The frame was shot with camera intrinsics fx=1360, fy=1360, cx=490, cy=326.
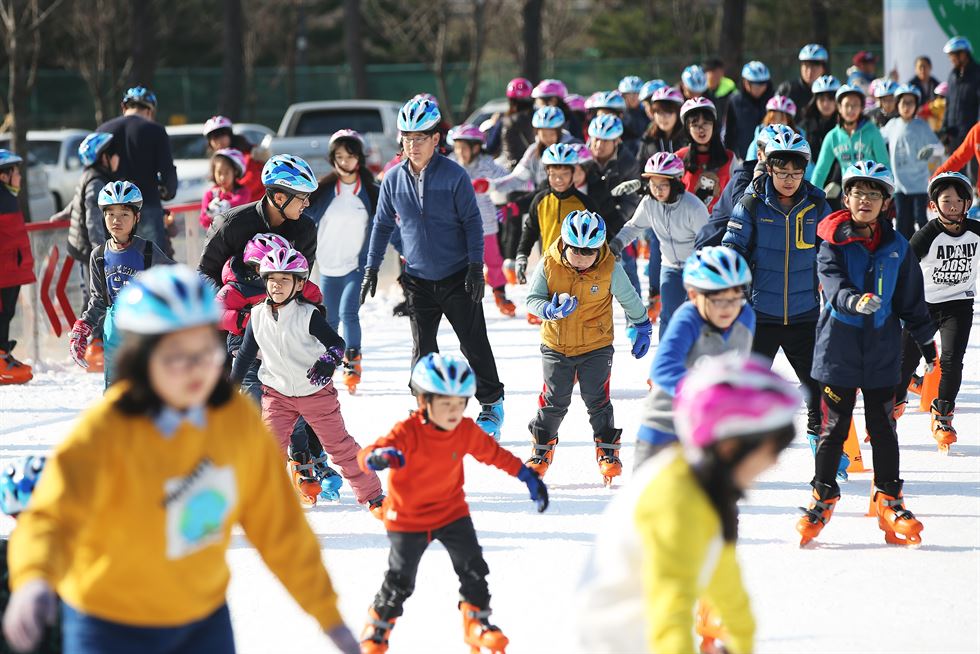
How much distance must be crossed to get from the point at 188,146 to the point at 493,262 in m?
13.0

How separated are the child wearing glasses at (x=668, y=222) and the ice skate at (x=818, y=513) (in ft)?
9.87

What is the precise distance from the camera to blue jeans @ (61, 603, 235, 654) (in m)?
3.18

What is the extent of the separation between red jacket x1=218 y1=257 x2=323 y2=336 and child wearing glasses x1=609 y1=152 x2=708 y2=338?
113 inches

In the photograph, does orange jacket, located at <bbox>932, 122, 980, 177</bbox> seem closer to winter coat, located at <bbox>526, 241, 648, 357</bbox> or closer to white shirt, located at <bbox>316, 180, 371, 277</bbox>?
winter coat, located at <bbox>526, 241, 648, 357</bbox>

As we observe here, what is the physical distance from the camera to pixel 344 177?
10.2 m

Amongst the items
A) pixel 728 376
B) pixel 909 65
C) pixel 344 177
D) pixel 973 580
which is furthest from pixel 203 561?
pixel 909 65

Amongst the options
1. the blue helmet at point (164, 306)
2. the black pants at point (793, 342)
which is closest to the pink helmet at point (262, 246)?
the black pants at point (793, 342)

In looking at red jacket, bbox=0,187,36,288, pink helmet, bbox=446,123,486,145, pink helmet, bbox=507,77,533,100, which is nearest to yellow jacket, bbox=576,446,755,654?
red jacket, bbox=0,187,36,288

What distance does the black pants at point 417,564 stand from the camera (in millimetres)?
5039

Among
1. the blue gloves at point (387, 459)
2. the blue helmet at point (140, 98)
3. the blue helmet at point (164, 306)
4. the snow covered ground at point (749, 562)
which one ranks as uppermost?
the blue helmet at point (140, 98)

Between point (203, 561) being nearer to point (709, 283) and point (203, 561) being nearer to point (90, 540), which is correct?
point (90, 540)

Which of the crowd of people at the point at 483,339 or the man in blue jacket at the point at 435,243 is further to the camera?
the man in blue jacket at the point at 435,243

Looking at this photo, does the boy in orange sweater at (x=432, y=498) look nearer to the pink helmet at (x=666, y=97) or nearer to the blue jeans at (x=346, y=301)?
the blue jeans at (x=346, y=301)

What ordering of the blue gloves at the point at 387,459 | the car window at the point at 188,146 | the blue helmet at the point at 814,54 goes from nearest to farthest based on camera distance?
1. the blue gloves at the point at 387,459
2. the blue helmet at the point at 814,54
3. the car window at the point at 188,146
